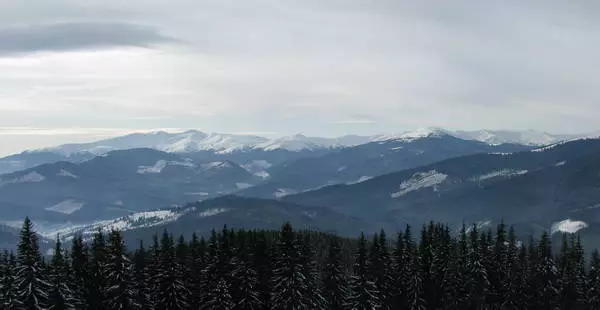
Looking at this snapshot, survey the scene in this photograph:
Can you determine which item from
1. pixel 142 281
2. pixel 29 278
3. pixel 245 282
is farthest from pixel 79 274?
pixel 245 282

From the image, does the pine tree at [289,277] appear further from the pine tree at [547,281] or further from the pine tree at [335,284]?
the pine tree at [547,281]

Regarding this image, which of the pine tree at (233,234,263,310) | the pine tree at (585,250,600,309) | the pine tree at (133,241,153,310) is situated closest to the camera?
the pine tree at (133,241,153,310)

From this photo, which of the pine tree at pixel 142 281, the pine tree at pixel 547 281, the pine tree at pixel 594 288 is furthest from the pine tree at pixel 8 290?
the pine tree at pixel 594 288

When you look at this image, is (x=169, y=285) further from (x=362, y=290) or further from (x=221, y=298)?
(x=362, y=290)

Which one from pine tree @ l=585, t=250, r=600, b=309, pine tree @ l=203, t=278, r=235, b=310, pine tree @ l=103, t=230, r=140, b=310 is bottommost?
pine tree @ l=585, t=250, r=600, b=309

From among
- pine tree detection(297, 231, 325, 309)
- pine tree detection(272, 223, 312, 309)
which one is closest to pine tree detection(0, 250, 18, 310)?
pine tree detection(272, 223, 312, 309)

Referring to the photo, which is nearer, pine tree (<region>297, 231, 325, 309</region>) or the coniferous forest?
the coniferous forest

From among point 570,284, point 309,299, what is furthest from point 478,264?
point 309,299

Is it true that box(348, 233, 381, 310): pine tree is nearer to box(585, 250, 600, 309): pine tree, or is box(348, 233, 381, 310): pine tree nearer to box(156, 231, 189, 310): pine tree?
box(156, 231, 189, 310): pine tree
